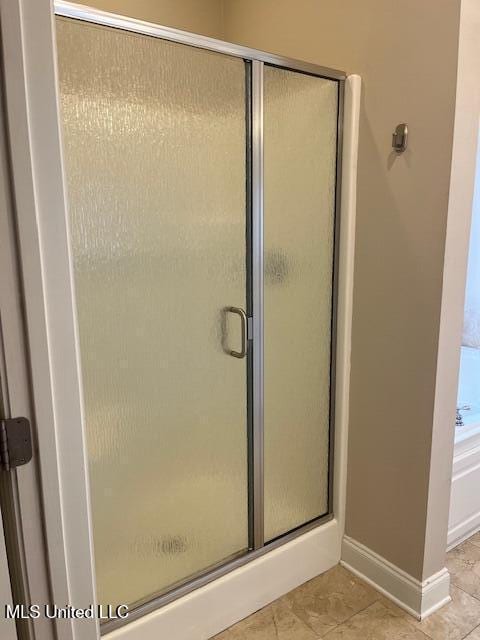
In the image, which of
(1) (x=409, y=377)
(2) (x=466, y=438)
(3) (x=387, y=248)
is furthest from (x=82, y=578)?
(2) (x=466, y=438)

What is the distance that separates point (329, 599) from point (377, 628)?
20 centimetres

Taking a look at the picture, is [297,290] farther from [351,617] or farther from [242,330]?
[351,617]

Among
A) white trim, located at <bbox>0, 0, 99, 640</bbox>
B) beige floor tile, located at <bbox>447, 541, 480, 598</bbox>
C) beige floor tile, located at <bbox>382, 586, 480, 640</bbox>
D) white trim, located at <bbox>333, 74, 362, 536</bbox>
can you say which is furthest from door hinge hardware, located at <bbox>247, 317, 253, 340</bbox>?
beige floor tile, located at <bbox>447, 541, 480, 598</bbox>

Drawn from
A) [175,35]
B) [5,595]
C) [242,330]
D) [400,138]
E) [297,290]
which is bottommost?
[5,595]

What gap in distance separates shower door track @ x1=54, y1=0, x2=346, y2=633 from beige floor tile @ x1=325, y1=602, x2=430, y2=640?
34cm

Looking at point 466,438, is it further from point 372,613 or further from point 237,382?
point 237,382

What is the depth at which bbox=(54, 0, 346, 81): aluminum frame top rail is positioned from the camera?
121cm

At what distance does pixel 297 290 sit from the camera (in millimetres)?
1823

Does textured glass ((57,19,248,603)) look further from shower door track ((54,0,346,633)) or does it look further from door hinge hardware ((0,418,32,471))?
door hinge hardware ((0,418,32,471))

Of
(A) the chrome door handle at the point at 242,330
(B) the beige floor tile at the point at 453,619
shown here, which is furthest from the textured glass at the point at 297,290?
(B) the beige floor tile at the point at 453,619

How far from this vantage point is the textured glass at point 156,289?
1.33 meters

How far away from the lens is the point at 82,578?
919 millimetres

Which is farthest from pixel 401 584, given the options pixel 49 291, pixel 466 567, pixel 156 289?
pixel 49 291

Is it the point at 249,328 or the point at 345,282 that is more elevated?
the point at 345,282
